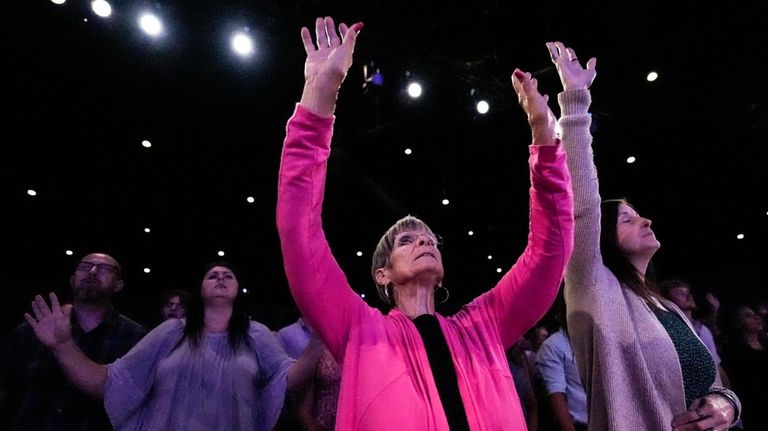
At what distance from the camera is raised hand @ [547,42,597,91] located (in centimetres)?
195

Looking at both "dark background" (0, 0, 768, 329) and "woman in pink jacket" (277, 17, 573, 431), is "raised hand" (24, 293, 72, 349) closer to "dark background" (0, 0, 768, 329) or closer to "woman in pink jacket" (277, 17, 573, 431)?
"dark background" (0, 0, 768, 329)

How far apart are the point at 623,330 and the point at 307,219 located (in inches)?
36.4

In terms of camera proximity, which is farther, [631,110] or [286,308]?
[286,308]

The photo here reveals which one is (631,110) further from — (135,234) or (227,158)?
(135,234)

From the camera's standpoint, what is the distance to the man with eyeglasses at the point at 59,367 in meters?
2.69

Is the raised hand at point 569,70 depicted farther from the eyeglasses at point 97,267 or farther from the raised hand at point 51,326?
the eyeglasses at point 97,267

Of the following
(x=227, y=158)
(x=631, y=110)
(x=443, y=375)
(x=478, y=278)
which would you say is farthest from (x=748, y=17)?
(x=478, y=278)

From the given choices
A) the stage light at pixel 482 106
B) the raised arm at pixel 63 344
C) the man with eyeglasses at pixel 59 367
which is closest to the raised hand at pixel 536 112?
the raised arm at pixel 63 344

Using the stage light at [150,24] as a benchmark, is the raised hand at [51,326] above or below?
below

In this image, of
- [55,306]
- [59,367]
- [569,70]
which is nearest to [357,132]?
[59,367]

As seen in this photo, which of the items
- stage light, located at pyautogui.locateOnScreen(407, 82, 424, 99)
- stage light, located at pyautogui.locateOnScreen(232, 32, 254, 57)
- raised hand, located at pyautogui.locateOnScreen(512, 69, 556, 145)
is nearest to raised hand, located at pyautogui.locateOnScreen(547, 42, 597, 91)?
raised hand, located at pyautogui.locateOnScreen(512, 69, 556, 145)

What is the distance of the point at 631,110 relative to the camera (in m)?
5.61

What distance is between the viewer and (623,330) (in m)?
1.65

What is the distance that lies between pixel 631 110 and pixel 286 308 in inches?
246
